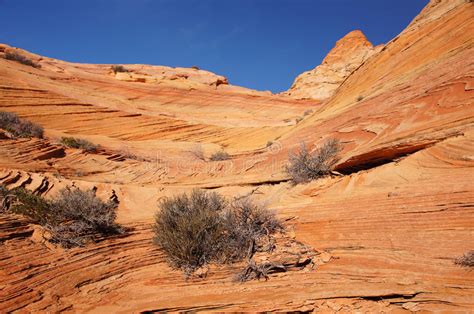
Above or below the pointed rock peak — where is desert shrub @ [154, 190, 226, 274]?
below

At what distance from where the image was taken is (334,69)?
124 feet

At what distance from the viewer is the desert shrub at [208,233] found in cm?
489

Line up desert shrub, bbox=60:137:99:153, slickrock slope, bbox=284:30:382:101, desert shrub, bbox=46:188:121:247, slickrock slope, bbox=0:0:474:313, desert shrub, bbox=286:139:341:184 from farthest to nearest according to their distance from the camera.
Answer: slickrock slope, bbox=284:30:382:101
desert shrub, bbox=60:137:99:153
desert shrub, bbox=286:139:341:184
desert shrub, bbox=46:188:121:247
slickrock slope, bbox=0:0:474:313

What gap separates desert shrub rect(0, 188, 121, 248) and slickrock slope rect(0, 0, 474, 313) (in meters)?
0.23

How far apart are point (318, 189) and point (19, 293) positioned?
5548 millimetres

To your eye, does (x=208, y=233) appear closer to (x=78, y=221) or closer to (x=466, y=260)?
(x=78, y=221)

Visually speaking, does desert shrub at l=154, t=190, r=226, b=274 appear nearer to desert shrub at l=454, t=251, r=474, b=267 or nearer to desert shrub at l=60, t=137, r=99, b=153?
desert shrub at l=454, t=251, r=474, b=267

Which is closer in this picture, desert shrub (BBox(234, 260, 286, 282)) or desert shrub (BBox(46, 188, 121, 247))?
desert shrub (BBox(234, 260, 286, 282))

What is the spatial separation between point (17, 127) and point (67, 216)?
8626 mm

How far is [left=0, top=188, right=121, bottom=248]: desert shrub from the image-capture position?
5009mm

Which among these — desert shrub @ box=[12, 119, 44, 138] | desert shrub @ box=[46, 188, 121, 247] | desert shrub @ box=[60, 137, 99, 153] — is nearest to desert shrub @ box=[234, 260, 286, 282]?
desert shrub @ box=[46, 188, 121, 247]

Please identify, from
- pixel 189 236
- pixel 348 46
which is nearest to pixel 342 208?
pixel 189 236

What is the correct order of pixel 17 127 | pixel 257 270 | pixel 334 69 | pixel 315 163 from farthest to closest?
pixel 334 69
pixel 17 127
pixel 315 163
pixel 257 270

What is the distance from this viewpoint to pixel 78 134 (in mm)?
16859
